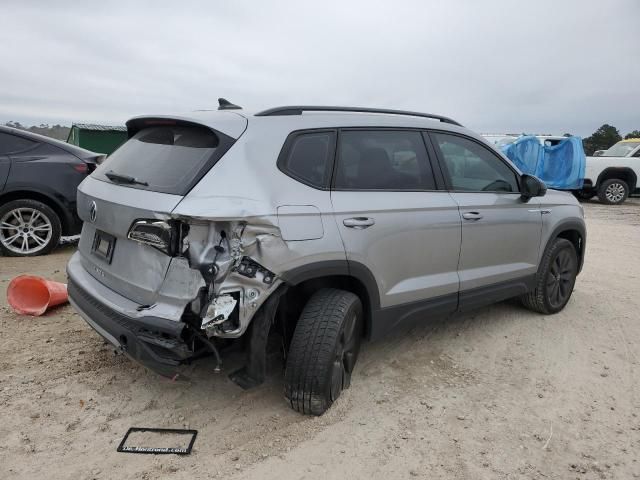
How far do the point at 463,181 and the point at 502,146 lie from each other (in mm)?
12727

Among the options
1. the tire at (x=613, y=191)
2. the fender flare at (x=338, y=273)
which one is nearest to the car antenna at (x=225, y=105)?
the fender flare at (x=338, y=273)

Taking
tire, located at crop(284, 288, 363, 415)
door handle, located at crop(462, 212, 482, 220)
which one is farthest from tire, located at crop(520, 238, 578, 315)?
tire, located at crop(284, 288, 363, 415)

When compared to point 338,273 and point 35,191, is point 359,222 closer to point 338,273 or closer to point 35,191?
point 338,273

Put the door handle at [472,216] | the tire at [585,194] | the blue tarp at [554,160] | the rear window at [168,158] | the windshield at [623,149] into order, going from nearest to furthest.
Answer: the rear window at [168,158] → the door handle at [472,216] → the blue tarp at [554,160] → the tire at [585,194] → the windshield at [623,149]

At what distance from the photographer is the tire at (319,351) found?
276cm

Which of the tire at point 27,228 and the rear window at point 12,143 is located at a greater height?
the rear window at point 12,143

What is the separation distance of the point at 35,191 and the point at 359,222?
462 cm

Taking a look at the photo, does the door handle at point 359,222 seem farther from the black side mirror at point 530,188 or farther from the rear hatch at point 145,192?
the black side mirror at point 530,188

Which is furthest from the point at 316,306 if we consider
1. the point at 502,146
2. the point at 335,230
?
the point at 502,146

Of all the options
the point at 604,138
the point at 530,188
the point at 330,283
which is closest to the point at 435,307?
the point at 330,283

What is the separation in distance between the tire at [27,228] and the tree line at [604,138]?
1365 inches

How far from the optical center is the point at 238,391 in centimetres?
319

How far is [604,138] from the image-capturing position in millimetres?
35750

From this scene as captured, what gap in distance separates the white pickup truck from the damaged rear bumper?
554 inches
